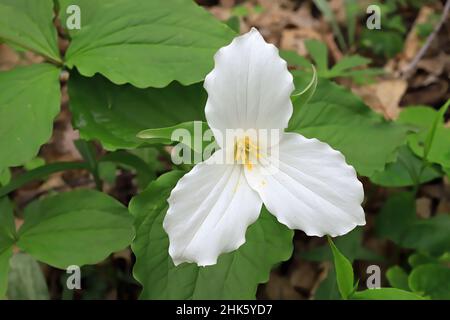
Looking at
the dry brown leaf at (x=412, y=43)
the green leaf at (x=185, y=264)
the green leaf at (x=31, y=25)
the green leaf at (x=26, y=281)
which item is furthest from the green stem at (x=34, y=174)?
the dry brown leaf at (x=412, y=43)

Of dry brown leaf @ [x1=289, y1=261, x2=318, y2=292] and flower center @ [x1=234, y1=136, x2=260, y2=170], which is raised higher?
flower center @ [x1=234, y1=136, x2=260, y2=170]

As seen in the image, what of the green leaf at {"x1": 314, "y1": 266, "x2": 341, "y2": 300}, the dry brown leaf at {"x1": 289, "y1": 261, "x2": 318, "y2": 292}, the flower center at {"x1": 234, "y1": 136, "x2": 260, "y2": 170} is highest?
the flower center at {"x1": 234, "y1": 136, "x2": 260, "y2": 170}

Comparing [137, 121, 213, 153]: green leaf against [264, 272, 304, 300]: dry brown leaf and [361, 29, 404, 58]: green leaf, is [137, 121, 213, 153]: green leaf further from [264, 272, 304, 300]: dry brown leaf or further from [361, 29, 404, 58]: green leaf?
[361, 29, 404, 58]: green leaf

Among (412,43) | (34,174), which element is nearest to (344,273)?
(34,174)

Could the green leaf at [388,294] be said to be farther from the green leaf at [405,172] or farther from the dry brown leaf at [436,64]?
the dry brown leaf at [436,64]

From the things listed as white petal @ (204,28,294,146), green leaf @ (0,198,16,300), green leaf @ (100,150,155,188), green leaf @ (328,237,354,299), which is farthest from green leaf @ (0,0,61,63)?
green leaf @ (328,237,354,299)

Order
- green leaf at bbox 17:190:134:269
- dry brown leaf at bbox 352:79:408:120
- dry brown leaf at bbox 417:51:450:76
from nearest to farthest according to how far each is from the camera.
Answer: green leaf at bbox 17:190:134:269
dry brown leaf at bbox 352:79:408:120
dry brown leaf at bbox 417:51:450:76

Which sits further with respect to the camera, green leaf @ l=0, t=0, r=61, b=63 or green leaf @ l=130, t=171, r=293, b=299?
green leaf @ l=0, t=0, r=61, b=63
